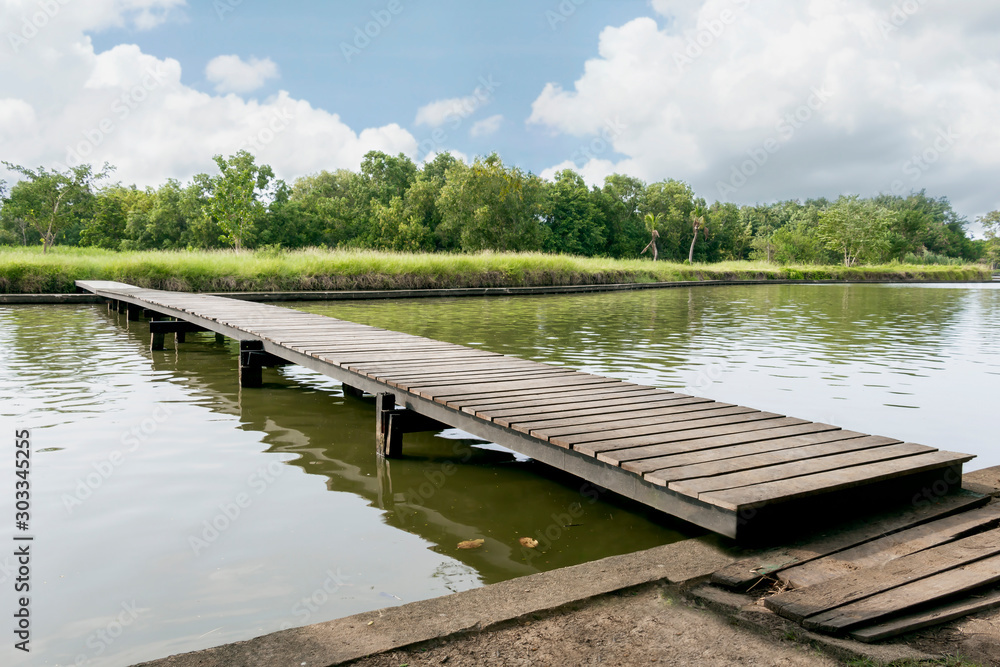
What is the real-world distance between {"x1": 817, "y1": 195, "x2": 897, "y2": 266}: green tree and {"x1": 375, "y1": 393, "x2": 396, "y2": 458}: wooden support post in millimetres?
53298

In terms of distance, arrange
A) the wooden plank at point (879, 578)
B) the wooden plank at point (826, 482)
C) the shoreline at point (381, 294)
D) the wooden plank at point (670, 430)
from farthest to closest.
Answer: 1. the shoreline at point (381, 294)
2. the wooden plank at point (670, 430)
3. the wooden plank at point (826, 482)
4. the wooden plank at point (879, 578)

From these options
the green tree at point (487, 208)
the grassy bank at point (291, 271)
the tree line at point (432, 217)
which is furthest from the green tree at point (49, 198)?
the green tree at point (487, 208)

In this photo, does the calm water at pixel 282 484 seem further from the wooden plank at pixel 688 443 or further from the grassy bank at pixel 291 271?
the grassy bank at pixel 291 271

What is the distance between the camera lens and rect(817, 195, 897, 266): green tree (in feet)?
170

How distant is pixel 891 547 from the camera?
279 cm

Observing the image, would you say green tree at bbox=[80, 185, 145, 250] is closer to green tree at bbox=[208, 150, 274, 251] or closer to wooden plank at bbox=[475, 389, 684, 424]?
green tree at bbox=[208, 150, 274, 251]

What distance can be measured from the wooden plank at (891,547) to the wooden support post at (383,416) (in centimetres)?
286

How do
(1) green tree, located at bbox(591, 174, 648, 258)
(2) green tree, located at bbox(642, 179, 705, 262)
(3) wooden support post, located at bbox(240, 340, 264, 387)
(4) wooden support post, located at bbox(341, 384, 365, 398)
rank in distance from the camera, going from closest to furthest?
(4) wooden support post, located at bbox(341, 384, 365, 398), (3) wooden support post, located at bbox(240, 340, 264, 387), (1) green tree, located at bbox(591, 174, 648, 258), (2) green tree, located at bbox(642, 179, 705, 262)

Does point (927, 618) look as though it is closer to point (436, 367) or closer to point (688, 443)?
point (688, 443)

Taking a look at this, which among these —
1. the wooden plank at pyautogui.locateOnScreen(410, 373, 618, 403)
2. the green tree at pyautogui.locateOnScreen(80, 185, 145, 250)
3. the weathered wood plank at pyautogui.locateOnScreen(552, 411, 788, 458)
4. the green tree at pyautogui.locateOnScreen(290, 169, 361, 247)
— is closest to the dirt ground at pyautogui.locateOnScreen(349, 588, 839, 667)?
the weathered wood plank at pyautogui.locateOnScreen(552, 411, 788, 458)

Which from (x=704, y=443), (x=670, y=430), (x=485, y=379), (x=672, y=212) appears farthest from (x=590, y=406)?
(x=672, y=212)

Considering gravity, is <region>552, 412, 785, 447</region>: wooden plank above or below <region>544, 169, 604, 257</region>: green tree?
below

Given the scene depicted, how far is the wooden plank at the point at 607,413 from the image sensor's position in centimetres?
385

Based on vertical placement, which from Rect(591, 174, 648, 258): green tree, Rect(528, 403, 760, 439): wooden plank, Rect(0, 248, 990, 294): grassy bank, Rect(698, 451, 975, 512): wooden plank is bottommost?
Rect(698, 451, 975, 512): wooden plank
